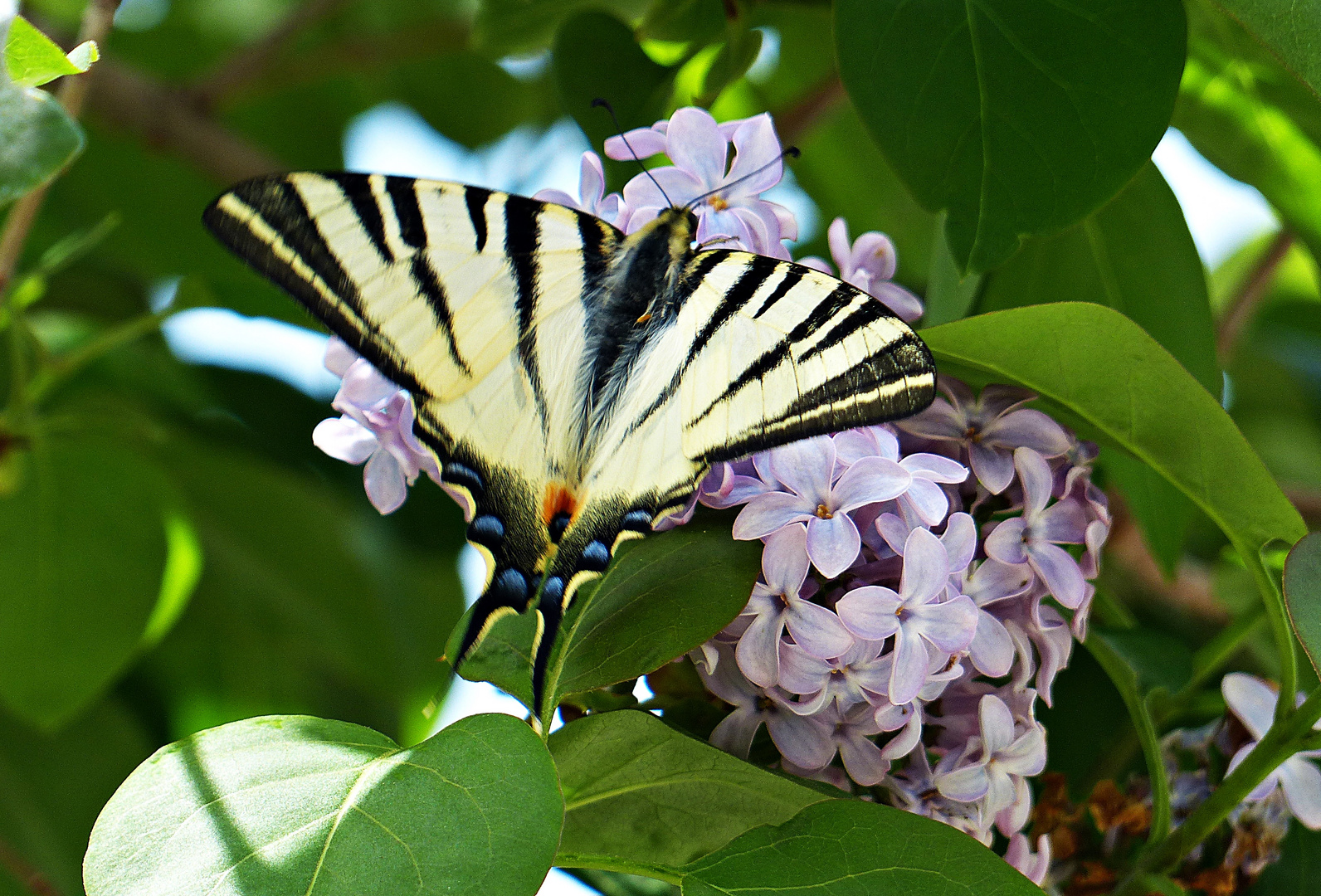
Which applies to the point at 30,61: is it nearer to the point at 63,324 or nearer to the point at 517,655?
the point at 517,655

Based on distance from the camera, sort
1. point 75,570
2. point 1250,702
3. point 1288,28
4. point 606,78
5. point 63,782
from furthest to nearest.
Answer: point 63,782 < point 75,570 < point 606,78 < point 1250,702 < point 1288,28

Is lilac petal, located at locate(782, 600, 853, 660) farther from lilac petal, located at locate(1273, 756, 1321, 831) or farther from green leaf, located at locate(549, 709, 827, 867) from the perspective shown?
lilac petal, located at locate(1273, 756, 1321, 831)

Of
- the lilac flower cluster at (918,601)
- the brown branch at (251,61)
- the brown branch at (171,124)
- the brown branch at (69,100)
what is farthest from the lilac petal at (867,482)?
the brown branch at (251,61)

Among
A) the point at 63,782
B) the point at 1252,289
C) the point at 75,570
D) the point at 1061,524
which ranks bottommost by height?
the point at 63,782

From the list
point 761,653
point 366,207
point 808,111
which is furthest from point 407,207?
point 808,111

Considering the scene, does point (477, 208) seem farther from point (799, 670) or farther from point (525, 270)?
point (799, 670)

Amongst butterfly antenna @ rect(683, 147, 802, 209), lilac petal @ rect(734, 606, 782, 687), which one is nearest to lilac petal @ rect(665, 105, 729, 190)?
butterfly antenna @ rect(683, 147, 802, 209)

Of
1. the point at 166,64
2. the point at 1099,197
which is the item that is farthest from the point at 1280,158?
the point at 166,64
